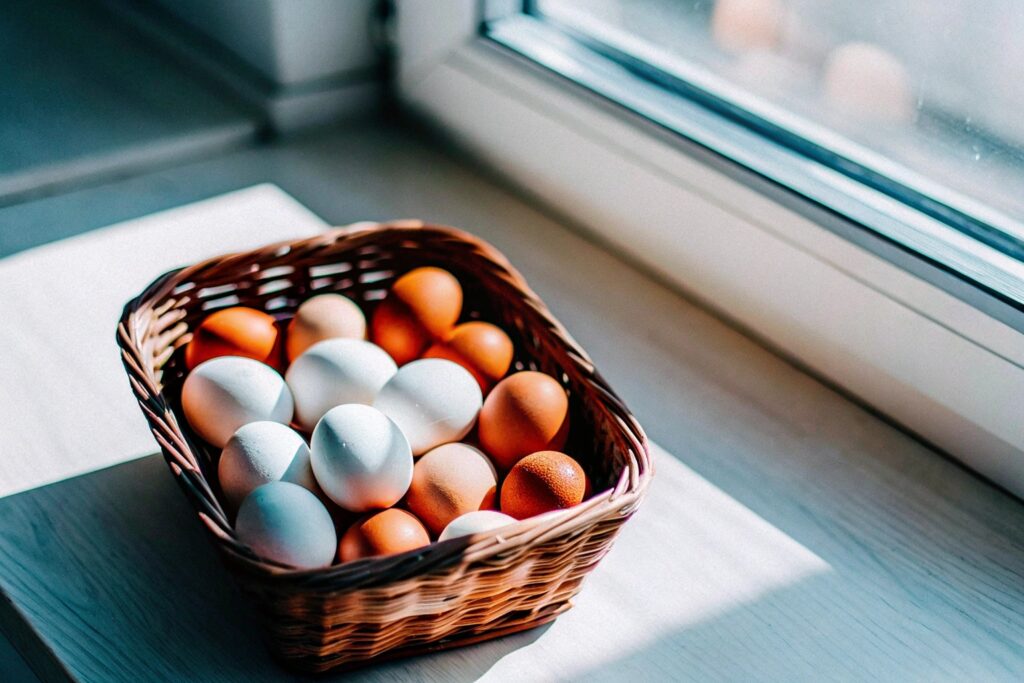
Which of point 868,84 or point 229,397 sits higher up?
point 868,84

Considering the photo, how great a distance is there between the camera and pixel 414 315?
809mm

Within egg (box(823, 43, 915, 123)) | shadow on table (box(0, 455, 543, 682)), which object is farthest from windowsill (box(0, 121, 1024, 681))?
egg (box(823, 43, 915, 123))

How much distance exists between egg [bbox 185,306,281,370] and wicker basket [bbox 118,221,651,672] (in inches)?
0.9

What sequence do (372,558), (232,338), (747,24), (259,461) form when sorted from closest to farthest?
(372,558)
(259,461)
(232,338)
(747,24)

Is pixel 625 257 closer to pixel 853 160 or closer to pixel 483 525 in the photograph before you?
pixel 853 160

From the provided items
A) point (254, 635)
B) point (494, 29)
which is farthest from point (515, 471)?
point (494, 29)

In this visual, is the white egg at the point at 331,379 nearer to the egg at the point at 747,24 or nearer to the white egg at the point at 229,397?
the white egg at the point at 229,397

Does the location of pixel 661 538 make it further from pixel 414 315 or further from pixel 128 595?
pixel 128 595

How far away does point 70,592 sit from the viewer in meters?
0.69

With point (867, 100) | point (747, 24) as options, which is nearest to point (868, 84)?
point (867, 100)

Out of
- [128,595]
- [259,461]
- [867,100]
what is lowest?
[128,595]

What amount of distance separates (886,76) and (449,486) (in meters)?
0.50

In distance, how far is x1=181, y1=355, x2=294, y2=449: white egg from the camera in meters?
0.72

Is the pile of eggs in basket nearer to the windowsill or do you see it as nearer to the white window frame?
the windowsill
